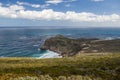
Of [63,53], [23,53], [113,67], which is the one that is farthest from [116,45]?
[113,67]

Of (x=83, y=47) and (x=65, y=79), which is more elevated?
(x=65, y=79)

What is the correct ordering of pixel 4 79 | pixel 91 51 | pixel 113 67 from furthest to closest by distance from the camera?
pixel 91 51 < pixel 113 67 < pixel 4 79

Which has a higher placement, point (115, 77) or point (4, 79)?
point (4, 79)

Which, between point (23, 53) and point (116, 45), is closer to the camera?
point (23, 53)

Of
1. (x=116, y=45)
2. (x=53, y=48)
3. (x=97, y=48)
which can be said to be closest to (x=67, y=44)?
(x=53, y=48)

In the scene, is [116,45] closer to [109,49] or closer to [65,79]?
[109,49]

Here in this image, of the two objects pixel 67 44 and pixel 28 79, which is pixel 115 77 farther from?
pixel 67 44

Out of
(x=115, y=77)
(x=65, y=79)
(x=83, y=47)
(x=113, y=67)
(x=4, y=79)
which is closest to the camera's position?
(x=4, y=79)

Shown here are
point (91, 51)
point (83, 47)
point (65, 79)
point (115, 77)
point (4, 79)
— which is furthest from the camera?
point (83, 47)

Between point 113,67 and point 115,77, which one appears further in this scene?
point 113,67
